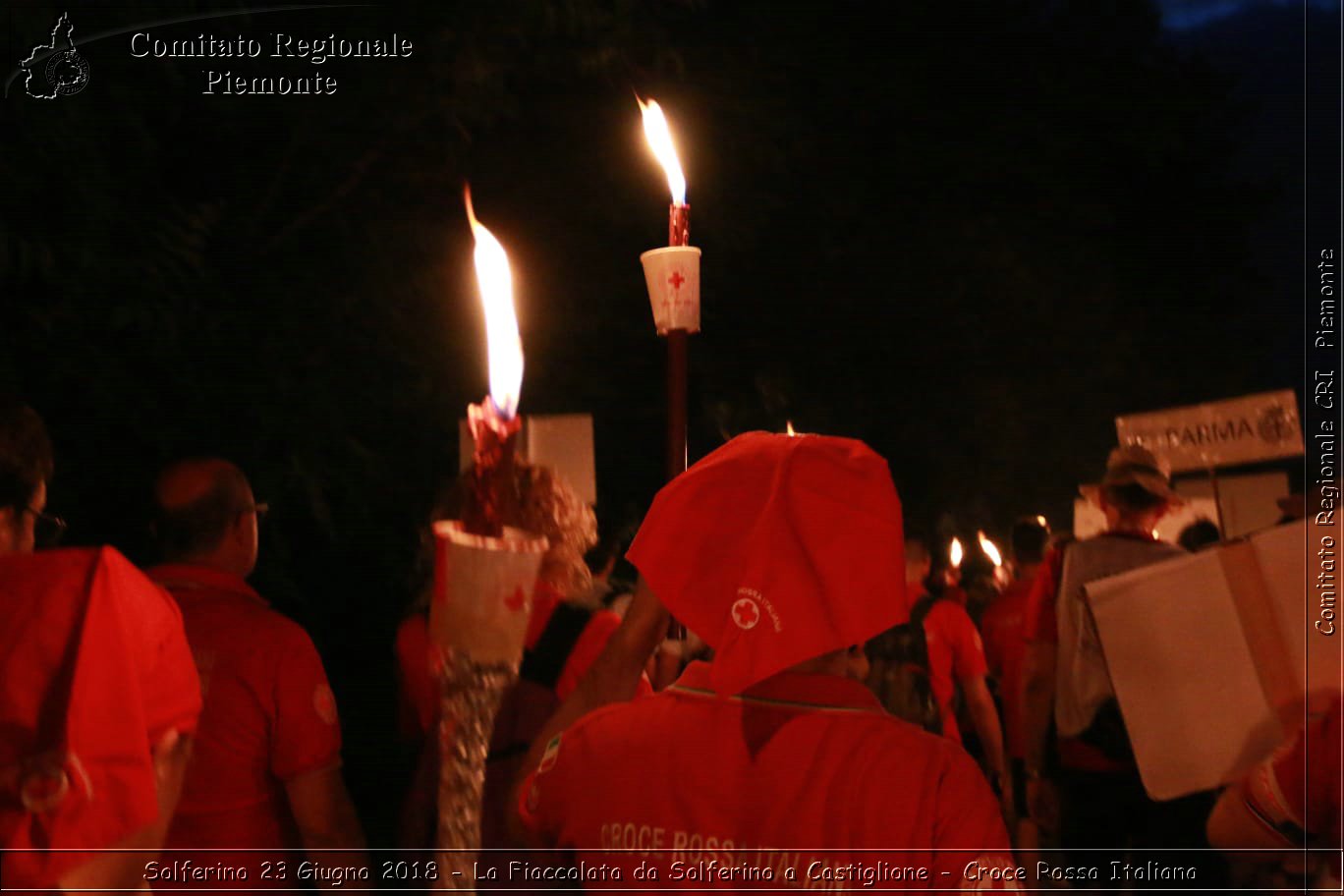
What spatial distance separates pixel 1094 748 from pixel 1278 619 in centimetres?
230

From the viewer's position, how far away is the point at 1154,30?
15.9 m

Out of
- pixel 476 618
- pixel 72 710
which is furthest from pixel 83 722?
pixel 476 618

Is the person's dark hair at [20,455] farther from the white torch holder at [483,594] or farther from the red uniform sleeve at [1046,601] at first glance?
the red uniform sleeve at [1046,601]

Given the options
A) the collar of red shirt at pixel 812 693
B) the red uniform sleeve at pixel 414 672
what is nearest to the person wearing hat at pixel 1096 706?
the red uniform sleeve at pixel 414 672

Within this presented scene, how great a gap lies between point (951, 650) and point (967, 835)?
17.2 feet

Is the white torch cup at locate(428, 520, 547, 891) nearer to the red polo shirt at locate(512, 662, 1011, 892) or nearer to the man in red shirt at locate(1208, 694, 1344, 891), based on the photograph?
the red polo shirt at locate(512, 662, 1011, 892)

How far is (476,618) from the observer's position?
6.50 ft

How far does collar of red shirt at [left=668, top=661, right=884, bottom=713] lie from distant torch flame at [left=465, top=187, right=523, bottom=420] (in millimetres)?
687

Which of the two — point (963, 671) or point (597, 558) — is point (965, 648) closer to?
point (963, 671)

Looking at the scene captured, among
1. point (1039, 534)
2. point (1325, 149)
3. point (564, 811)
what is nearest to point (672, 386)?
point (564, 811)

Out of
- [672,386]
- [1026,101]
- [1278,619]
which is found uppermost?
[1026,101]

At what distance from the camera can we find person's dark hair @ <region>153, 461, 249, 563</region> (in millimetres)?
3303

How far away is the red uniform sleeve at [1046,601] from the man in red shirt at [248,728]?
323cm

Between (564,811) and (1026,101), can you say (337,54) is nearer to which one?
(564,811)
